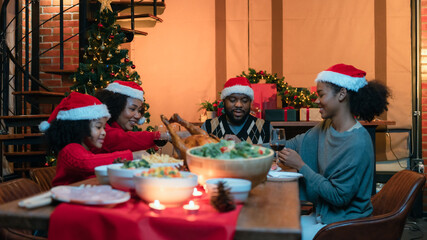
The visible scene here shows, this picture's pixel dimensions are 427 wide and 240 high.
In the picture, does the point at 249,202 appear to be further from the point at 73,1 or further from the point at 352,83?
the point at 73,1

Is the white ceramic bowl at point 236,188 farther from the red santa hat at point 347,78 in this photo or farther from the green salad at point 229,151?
the red santa hat at point 347,78

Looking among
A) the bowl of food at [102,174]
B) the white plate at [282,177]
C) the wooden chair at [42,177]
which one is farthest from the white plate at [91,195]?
the wooden chair at [42,177]

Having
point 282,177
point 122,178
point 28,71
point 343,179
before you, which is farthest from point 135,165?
point 28,71

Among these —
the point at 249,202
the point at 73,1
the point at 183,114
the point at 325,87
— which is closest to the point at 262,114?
the point at 183,114

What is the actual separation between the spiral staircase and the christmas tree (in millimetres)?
205

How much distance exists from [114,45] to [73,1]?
1.39m

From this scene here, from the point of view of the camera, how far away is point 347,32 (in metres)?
5.23

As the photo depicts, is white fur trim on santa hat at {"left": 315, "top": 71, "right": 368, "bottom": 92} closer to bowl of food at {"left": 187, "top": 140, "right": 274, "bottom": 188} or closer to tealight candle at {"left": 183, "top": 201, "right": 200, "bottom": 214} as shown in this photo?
bowl of food at {"left": 187, "top": 140, "right": 274, "bottom": 188}

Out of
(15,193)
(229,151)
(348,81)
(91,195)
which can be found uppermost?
(348,81)

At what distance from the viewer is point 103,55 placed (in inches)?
184

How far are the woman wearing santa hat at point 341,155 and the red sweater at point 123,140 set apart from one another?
96 centimetres

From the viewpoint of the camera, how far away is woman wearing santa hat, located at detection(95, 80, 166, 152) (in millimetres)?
2584

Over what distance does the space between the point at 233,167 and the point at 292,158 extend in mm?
719

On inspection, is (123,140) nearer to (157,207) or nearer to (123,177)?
(123,177)
